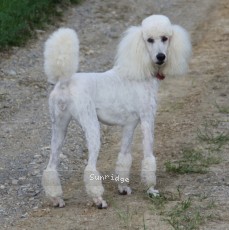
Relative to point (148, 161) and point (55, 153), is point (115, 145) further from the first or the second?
point (55, 153)

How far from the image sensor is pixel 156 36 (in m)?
6.04

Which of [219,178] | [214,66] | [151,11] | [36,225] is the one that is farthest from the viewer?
[151,11]

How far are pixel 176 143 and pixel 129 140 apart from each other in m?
1.43

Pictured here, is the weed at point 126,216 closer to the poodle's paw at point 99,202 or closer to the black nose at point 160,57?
the poodle's paw at point 99,202

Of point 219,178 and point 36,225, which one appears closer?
point 36,225

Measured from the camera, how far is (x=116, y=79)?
240 inches

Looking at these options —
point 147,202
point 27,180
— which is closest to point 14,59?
point 27,180

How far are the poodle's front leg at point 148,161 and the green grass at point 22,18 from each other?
5173 millimetres

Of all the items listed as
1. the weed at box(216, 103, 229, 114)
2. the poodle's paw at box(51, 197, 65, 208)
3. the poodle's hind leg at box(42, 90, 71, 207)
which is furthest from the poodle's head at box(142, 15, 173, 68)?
the weed at box(216, 103, 229, 114)

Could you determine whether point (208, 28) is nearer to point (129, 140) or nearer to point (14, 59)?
point (14, 59)

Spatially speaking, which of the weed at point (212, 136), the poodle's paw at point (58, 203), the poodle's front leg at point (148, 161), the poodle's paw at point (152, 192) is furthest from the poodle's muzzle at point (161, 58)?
the weed at point (212, 136)

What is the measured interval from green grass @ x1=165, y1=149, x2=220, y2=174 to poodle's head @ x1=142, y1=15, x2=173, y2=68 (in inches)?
42.9

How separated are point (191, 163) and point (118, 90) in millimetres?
1230

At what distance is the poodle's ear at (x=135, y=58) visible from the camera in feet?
19.9
